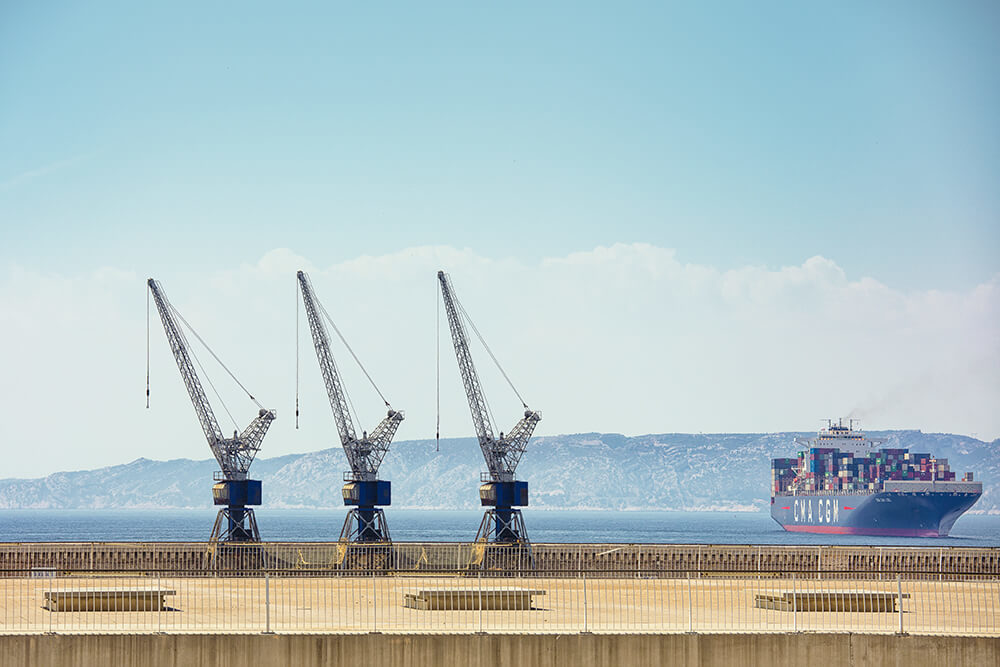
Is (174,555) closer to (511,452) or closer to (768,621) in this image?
(768,621)

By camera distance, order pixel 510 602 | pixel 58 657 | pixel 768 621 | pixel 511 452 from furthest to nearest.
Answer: pixel 511 452 → pixel 510 602 → pixel 768 621 → pixel 58 657

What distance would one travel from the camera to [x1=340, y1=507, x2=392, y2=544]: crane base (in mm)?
93250

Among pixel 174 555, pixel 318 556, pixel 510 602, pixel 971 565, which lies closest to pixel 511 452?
pixel 318 556

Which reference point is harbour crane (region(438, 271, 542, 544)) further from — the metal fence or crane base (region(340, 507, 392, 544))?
the metal fence

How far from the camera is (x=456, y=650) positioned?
24.7 m

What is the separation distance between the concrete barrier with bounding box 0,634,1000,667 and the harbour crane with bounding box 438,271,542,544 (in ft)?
211

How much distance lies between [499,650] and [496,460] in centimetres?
7315

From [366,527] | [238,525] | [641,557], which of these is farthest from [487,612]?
[238,525]

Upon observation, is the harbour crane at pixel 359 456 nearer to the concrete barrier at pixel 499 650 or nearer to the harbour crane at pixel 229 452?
the harbour crane at pixel 229 452

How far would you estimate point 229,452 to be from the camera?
10188 cm

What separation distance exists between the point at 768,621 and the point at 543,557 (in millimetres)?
31408

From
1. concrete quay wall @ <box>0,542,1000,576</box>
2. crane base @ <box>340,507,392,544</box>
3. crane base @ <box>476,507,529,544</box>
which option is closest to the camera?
concrete quay wall @ <box>0,542,1000,576</box>

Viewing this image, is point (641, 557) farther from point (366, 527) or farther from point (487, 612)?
point (366, 527)

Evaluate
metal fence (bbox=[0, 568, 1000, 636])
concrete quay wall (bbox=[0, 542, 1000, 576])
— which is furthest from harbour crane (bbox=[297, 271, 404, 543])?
metal fence (bbox=[0, 568, 1000, 636])
